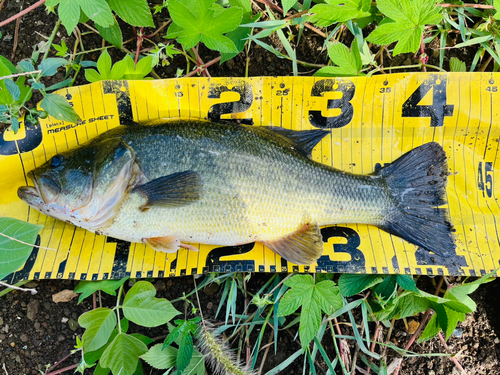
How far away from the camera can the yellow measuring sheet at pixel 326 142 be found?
8.08ft

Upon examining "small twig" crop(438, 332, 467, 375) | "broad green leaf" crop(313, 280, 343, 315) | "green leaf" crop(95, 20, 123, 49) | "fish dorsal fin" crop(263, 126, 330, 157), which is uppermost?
"green leaf" crop(95, 20, 123, 49)

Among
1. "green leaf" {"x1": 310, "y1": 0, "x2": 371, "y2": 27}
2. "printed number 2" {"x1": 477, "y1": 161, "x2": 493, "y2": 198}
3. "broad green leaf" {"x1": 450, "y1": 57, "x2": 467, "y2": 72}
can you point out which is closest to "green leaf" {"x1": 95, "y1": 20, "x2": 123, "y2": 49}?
"green leaf" {"x1": 310, "y1": 0, "x2": 371, "y2": 27}

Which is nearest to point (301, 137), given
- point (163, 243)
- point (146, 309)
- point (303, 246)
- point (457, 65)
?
point (303, 246)

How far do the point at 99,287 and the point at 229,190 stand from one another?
1142 mm

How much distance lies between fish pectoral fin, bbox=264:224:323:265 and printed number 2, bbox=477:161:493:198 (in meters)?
1.25

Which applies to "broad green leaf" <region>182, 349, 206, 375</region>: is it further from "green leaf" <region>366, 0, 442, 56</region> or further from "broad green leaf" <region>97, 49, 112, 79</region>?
"green leaf" <region>366, 0, 442, 56</region>

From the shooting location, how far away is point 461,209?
254 centimetres

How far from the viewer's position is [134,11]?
233cm

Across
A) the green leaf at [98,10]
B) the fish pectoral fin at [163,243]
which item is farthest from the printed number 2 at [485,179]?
the green leaf at [98,10]

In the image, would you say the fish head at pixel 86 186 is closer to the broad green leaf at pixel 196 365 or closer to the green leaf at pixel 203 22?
the green leaf at pixel 203 22

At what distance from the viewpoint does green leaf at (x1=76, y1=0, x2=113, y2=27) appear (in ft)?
6.95

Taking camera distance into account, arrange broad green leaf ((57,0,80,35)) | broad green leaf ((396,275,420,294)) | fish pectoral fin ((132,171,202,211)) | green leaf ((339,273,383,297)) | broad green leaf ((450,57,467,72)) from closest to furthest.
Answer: broad green leaf ((57,0,80,35)) → fish pectoral fin ((132,171,202,211)) → broad green leaf ((396,275,420,294)) → green leaf ((339,273,383,297)) → broad green leaf ((450,57,467,72))

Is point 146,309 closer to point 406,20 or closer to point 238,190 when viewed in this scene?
point 238,190

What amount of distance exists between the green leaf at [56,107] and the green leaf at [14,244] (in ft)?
2.70
